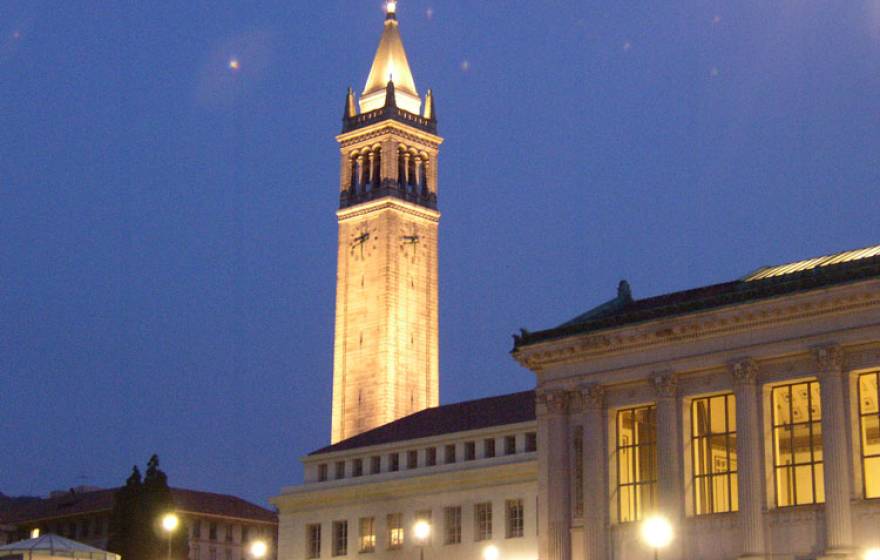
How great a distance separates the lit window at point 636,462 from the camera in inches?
2840

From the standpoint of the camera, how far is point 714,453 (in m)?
70.7

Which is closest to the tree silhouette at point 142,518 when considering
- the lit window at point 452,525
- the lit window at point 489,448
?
the lit window at point 452,525

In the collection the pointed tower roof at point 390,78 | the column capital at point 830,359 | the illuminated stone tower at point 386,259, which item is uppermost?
the pointed tower roof at point 390,78

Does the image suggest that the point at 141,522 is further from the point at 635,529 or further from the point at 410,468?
the point at 635,529

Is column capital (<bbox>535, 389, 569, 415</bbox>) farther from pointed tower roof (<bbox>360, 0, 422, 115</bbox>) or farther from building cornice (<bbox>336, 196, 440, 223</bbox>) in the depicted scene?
pointed tower roof (<bbox>360, 0, 422, 115</bbox>)

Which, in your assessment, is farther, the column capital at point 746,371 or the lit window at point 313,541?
the lit window at point 313,541

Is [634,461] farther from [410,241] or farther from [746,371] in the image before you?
[410,241]

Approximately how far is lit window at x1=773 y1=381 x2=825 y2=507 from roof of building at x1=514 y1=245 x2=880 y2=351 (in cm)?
402

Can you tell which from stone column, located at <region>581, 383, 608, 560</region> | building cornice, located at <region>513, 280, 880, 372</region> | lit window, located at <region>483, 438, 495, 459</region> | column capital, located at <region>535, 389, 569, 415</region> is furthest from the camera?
lit window, located at <region>483, 438, 495, 459</region>

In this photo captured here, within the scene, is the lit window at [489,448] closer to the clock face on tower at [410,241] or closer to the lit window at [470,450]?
the lit window at [470,450]

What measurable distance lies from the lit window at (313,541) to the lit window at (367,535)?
3804mm

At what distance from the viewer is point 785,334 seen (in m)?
67.4

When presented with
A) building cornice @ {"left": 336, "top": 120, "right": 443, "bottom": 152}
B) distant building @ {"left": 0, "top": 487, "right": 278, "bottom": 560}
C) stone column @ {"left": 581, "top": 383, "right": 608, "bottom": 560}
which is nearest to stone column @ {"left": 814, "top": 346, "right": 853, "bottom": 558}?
stone column @ {"left": 581, "top": 383, "right": 608, "bottom": 560}

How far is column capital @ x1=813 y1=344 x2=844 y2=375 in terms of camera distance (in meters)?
65.4
